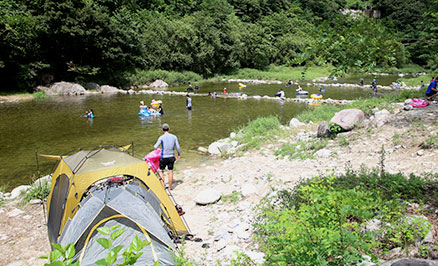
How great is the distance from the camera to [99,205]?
16.0 feet

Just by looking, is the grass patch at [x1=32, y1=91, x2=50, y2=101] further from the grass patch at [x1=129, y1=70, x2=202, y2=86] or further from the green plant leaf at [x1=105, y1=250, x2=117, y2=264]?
the green plant leaf at [x1=105, y1=250, x2=117, y2=264]

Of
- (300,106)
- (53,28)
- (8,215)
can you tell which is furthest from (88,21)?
(8,215)

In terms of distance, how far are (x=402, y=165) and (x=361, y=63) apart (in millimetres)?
4026

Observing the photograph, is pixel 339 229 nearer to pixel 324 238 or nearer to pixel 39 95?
pixel 324 238

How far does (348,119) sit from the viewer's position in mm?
10711

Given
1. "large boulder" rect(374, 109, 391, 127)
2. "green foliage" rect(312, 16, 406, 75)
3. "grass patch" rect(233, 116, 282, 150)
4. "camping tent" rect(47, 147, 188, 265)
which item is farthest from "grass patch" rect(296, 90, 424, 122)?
"camping tent" rect(47, 147, 188, 265)

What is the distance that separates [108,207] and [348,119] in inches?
352

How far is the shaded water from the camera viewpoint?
11.6 meters

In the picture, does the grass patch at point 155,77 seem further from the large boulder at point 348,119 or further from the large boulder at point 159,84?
the large boulder at point 348,119

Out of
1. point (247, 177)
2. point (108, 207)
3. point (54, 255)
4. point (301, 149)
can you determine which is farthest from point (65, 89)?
point (54, 255)

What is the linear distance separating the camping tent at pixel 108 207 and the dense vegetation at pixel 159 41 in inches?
138

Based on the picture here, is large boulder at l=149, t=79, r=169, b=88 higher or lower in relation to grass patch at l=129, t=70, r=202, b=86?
lower

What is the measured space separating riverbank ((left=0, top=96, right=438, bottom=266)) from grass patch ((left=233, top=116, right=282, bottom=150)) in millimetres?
445

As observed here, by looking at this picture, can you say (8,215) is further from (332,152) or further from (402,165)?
(402,165)
